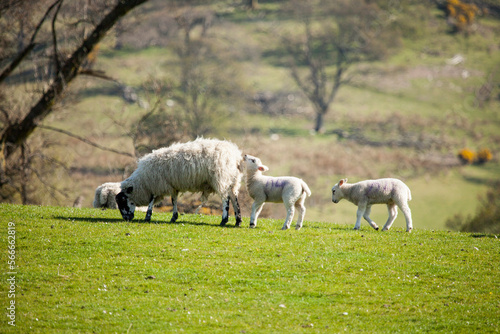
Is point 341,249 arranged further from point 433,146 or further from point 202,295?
point 433,146

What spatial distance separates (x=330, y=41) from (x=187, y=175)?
60742 mm

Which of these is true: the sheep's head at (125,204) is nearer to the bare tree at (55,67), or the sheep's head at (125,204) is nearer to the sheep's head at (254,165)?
the sheep's head at (254,165)

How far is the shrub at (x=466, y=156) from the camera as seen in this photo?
190 feet

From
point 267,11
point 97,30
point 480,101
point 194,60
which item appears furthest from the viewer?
point 267,11

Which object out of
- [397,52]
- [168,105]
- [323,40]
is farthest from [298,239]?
[397,52]

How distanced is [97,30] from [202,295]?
60.2 ft

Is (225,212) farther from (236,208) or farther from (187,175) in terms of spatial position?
(187,175)

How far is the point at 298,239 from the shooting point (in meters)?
15.7

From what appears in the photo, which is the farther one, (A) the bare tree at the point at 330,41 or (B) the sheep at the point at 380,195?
(A) the bare tree at the point at 330,41

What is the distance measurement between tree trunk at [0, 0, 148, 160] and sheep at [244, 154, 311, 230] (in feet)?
42.1

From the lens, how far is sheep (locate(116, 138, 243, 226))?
16656mm

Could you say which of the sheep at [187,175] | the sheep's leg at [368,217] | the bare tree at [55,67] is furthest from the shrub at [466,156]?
the sheep at [187,175]

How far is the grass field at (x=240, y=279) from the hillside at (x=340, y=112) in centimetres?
2206

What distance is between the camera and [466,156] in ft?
191
